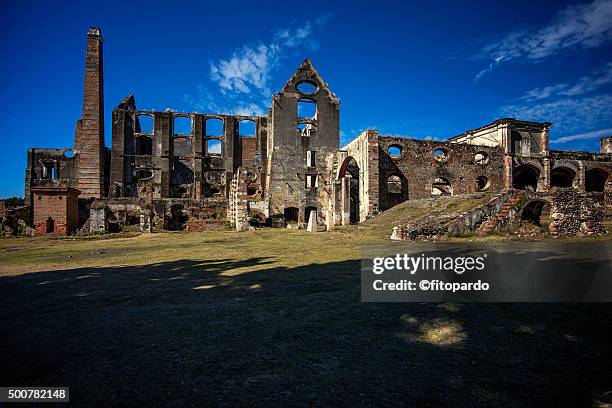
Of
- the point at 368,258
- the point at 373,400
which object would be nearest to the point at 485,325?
the point at 373,400

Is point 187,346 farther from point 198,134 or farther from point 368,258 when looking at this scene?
point 198,134

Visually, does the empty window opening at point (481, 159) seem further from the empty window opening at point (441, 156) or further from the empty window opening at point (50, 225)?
the empty window opening at point (50, 225)

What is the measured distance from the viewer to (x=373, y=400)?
186cm

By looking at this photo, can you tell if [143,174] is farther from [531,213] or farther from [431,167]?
[531,213]

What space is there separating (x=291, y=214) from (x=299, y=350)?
25.1 meters

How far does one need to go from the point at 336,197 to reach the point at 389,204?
3.77 metres

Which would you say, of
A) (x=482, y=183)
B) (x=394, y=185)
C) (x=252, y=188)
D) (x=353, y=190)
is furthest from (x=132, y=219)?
(x=482, y=183)

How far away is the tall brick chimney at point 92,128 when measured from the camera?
30250 millimetres

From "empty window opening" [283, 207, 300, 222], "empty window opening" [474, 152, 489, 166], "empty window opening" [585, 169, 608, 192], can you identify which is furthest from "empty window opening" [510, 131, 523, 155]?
"empty window opening" [283, 207, 300, 222]

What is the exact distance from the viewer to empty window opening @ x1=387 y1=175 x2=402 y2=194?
2219 centimetres

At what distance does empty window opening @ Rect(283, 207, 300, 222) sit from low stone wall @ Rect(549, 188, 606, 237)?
733 inches

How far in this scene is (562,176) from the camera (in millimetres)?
29250

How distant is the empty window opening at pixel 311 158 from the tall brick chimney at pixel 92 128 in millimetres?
20853

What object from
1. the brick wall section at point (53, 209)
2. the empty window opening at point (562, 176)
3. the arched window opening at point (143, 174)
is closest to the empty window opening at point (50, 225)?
the brick wall section at point (53, 209)
